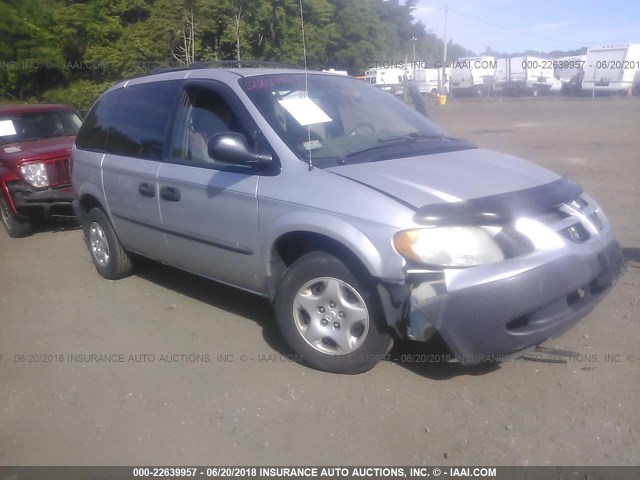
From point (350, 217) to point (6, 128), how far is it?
670 cm

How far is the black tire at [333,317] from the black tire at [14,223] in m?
5.34

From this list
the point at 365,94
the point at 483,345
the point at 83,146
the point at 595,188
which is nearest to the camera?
the point at 483,345

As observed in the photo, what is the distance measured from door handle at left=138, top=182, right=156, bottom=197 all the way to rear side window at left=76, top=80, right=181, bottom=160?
219mm

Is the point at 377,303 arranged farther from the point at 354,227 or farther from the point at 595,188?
the point at 595,188

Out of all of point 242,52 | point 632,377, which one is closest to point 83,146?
point 632,377

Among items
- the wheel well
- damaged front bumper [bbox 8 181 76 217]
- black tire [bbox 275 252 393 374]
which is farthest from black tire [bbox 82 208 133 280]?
black tire [bbox 275 252 393 374]

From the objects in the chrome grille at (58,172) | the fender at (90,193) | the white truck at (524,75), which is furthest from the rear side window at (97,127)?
the white truck at (524,75)

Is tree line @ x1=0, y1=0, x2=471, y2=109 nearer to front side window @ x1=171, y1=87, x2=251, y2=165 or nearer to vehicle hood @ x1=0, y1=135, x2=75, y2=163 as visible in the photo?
vehicle hood @ x1=0, y1=135, x2=75, y2=163

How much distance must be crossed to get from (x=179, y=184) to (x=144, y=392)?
4.92 ft

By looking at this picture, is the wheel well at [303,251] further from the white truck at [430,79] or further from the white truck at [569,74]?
the white truck at [430,79]

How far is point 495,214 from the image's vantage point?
3301 mm

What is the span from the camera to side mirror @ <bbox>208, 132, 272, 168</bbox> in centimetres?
386

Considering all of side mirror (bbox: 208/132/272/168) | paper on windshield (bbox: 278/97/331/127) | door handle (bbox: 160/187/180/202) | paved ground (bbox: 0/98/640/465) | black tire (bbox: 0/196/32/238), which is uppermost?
paper on windshield (bbox: 278/97/331/127)

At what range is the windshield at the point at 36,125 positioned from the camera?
8406 mm
